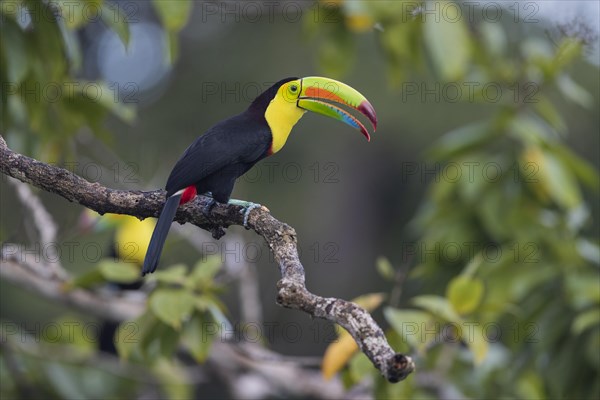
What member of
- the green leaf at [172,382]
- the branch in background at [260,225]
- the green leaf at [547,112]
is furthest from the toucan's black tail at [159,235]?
the green leaf at [547,112]

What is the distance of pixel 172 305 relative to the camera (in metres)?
3.55

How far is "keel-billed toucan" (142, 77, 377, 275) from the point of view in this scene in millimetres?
3447

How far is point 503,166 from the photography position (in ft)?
16.0

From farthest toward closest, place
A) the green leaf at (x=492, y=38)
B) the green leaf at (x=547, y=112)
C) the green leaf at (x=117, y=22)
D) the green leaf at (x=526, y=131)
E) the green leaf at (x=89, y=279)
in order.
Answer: the green leaf at (x=547, y=112) < the green leaf at (x=492, y=38) < the green leaf at (x=526, y=131) < the green leaf at (x=89, y=279) < the green leaf at (x=117, y=22)

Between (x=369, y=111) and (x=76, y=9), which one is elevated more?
(x=76, y=9)

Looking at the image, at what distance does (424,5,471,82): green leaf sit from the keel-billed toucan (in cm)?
53

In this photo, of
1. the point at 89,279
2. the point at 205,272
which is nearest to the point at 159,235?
the point at 205,272

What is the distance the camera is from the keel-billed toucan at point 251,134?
3.45 metres

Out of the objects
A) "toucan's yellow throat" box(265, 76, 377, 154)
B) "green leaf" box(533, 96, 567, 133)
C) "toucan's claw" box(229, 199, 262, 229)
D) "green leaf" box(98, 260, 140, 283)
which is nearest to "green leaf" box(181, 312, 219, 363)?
"green leaf" box(98, 260, 140, 283)

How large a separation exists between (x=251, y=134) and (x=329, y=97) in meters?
0.37

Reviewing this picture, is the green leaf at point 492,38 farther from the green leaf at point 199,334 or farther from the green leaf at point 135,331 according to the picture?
the green leaf at point 135,331

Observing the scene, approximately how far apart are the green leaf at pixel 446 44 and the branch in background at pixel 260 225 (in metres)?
1.26

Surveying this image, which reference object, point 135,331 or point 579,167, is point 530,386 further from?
point 135,331

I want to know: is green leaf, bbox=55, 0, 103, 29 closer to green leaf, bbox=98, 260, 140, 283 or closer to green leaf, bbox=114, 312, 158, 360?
green leaf, bbox=98, 260, 140, 283
